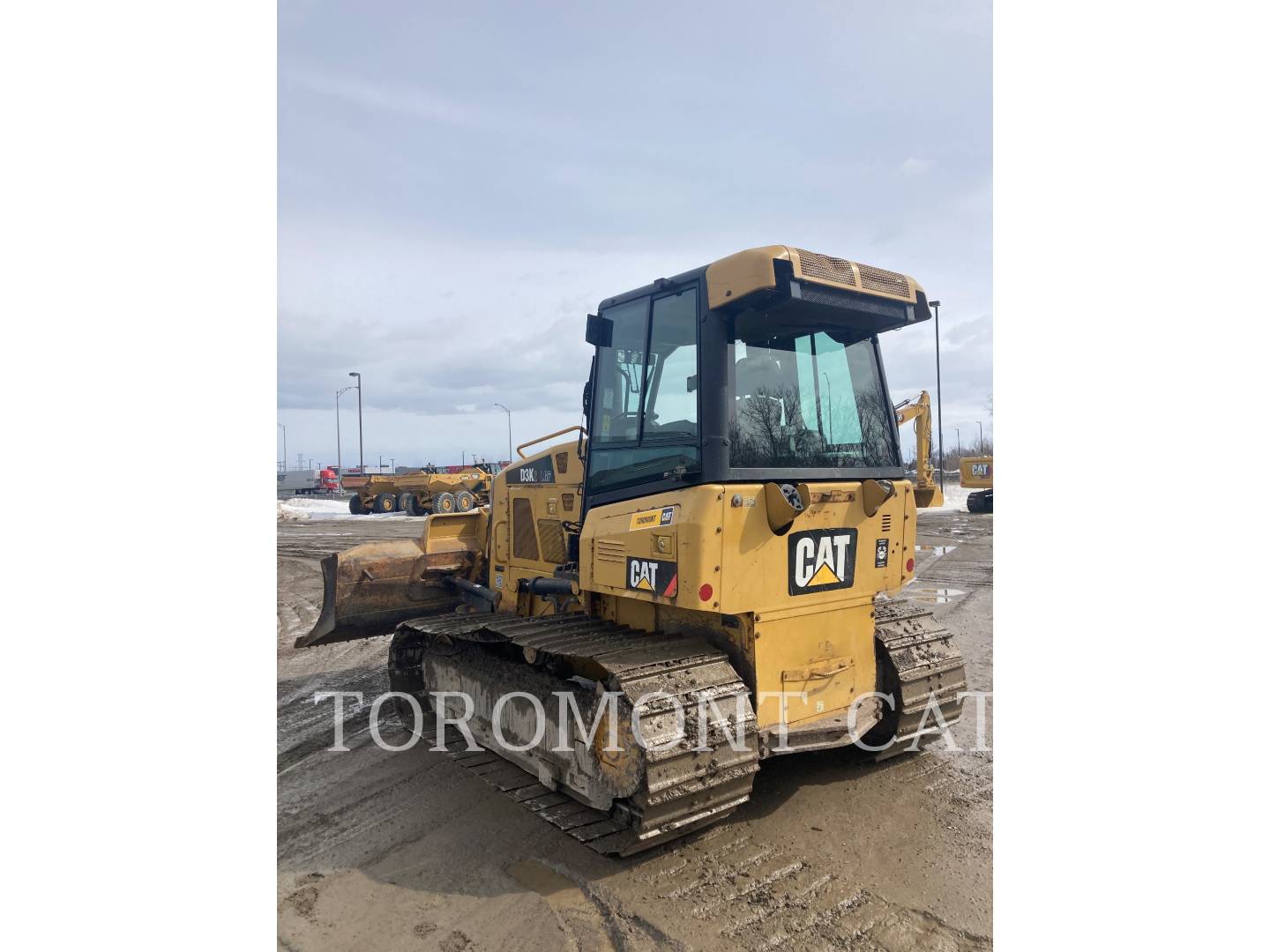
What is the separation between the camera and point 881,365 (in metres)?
4.97

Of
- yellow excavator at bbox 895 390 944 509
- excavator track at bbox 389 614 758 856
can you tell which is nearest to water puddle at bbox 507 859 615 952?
excavator track at bbox 389 614 758 856

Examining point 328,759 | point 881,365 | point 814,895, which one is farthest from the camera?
point 328,759

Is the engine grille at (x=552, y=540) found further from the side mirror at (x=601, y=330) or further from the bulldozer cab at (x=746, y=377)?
the side mirror at (x=601, y=330)

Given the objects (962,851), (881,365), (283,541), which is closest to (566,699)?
(962,851)

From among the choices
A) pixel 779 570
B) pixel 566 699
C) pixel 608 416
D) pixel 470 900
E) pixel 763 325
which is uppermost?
pixel 763 325

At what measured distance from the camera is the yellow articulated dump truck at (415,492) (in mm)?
31297

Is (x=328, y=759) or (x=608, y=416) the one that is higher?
(x=608, y=416)

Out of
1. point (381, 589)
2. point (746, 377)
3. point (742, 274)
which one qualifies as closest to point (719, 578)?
point (746, 377)

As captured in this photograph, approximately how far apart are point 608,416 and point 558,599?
5.21ft

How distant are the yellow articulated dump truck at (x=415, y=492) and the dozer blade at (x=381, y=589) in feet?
79.1

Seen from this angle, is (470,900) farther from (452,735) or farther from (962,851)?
(962,851)

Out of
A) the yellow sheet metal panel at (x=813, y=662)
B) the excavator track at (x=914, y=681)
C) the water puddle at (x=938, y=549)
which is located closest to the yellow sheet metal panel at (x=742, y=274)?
the yellow sheet metal panel at (x=813, y=662)

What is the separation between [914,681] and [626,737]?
2108 millimetres

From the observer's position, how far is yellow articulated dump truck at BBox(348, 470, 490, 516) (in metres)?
31.3
